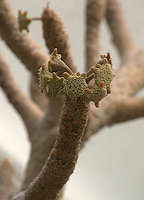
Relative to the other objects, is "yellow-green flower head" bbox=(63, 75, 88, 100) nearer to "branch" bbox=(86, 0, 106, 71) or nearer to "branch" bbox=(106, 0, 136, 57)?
"branch" bbox=(86, 0, 106, 71)

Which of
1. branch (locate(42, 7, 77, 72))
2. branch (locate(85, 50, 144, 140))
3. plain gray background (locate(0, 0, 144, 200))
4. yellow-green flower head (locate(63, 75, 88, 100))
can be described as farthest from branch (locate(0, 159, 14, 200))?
plain gray background (locate(0, 0, 144, 200))

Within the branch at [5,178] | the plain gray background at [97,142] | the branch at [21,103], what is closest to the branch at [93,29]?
the branch at [21,103]

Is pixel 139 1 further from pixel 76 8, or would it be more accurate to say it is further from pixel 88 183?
pixel 88 183

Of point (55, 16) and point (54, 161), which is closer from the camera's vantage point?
point (54, 161)

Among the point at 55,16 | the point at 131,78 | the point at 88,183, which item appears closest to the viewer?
the point at 55,16

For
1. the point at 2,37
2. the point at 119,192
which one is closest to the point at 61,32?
the point at 2,37

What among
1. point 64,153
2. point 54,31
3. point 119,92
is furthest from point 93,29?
point 64,153

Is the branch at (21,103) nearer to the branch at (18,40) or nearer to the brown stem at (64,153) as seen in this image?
the branch at (18,40)
